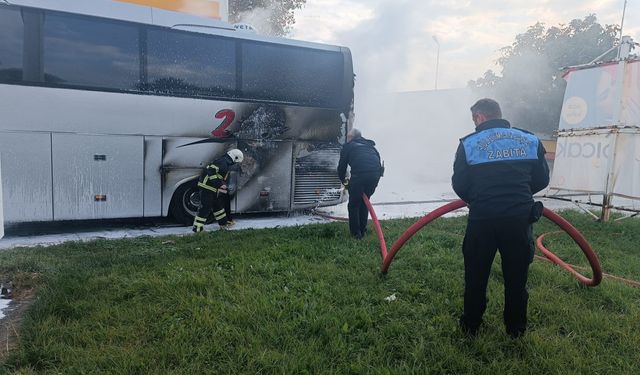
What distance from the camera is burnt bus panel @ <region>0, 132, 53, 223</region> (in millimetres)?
6359

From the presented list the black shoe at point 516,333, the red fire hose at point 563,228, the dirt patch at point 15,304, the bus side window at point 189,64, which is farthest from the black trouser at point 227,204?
the black shoe at point 516,333

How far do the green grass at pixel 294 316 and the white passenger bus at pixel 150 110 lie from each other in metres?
1.68

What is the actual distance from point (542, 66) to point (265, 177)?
18415 millimetres

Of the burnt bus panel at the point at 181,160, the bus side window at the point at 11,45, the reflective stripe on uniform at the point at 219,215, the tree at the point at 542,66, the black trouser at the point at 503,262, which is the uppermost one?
the tree at the point at 542,66

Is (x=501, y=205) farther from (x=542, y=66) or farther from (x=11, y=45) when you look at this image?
(x=542, y=66)

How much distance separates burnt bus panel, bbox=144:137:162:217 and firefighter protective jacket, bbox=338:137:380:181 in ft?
9.86

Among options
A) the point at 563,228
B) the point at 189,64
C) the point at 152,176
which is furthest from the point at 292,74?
the point at 563,228

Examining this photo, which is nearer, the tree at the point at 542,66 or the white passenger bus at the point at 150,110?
the white passenger bus at the point at 150,110

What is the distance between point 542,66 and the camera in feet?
71.1

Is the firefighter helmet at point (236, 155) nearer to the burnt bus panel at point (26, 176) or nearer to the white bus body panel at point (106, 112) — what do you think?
the white bus body panel at point (106, 112)

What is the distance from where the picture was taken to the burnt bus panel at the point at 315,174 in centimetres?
876

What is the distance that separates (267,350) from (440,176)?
59.7ft

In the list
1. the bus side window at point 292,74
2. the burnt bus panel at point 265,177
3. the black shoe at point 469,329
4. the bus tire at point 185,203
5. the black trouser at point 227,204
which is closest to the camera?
the black shoe at point 469,329

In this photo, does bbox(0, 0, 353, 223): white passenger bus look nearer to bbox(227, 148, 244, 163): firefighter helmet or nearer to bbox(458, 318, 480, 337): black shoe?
bbox(227, 148, 244, 163): firefighter helmet
